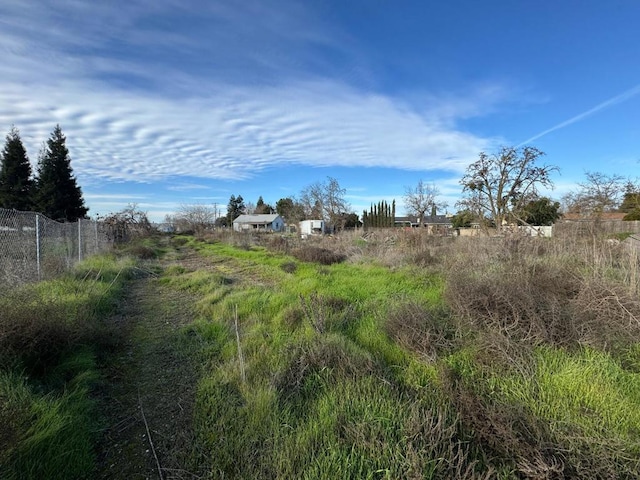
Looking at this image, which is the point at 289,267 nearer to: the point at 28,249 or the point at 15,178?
the point at 28,249

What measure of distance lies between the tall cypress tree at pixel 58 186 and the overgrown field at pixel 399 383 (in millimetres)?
27363

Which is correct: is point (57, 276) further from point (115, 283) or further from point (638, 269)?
point (638, 269)

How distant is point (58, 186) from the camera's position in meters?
27.3

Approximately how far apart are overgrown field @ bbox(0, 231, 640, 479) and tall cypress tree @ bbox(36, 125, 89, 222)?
27.4 meters

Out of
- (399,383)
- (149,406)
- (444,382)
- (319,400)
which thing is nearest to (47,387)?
(149,406)

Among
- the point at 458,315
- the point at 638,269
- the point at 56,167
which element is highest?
the point at 56,167

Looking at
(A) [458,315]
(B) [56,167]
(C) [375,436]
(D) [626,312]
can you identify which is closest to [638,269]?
(D) [626,312]

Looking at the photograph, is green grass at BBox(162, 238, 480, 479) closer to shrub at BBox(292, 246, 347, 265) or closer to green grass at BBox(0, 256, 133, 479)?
green grass at BBox(0, 256, 133, 479)

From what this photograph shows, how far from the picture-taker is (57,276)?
7.28 m

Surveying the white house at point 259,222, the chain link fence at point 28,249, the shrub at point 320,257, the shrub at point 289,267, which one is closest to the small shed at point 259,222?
the white house at point 259,222

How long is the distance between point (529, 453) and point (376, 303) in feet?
13.0

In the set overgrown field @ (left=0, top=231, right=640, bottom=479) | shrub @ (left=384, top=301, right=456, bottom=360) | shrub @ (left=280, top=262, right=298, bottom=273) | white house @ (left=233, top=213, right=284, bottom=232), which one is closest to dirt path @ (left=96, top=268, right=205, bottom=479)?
overgrown field @ (left=0, top=231, right=640, bottom=479)

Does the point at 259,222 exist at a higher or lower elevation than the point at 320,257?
higher

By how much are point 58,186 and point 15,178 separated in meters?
2.98
